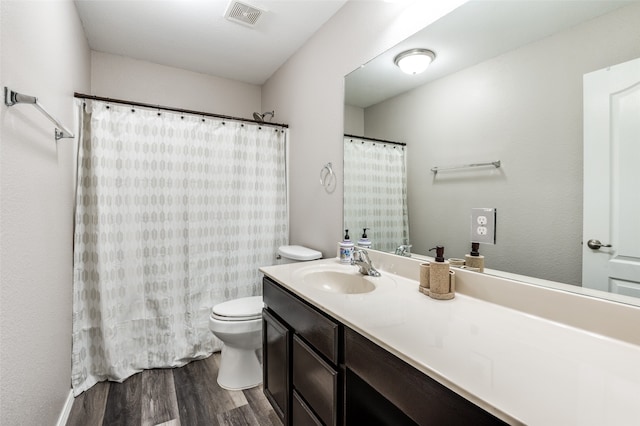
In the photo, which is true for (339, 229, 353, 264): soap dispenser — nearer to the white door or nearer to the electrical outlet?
the electrical outlet

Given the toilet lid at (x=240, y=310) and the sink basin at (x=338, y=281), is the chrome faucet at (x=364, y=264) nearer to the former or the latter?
the sink basin at (x=338, y=281)

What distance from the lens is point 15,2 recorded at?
967mm

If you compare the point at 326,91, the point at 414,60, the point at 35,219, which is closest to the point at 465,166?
the point at 414,60

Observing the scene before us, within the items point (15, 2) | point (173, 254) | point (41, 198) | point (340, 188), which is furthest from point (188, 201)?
point (15, 2)

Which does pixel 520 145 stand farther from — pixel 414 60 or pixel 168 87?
pixel 168 87

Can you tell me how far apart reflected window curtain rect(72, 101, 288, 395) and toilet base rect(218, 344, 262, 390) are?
46 centimetres

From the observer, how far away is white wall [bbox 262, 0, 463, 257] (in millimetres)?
1570

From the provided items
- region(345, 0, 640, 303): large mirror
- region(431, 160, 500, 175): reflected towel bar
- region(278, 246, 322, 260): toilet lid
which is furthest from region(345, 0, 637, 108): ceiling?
region(278, 246, 322, 260): toilet lid

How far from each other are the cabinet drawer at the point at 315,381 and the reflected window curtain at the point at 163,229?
1.34 m

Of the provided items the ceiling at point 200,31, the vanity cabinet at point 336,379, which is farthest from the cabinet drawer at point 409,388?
the ceiling at point 200,31

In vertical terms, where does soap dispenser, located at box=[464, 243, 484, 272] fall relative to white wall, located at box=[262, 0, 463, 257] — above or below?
below

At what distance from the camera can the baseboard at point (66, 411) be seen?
1522mm

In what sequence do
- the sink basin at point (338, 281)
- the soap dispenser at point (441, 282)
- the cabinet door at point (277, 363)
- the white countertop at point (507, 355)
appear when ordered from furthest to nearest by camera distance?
the sink basin at point (338, 281), the cabinet door at point (277, 363), the soap dispenser at point (441, 282), the white countertop at point (507, 355)

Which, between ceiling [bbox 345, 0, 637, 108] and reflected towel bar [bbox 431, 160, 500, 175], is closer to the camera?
ceiling [bbox 345, 0, 637, 108]
